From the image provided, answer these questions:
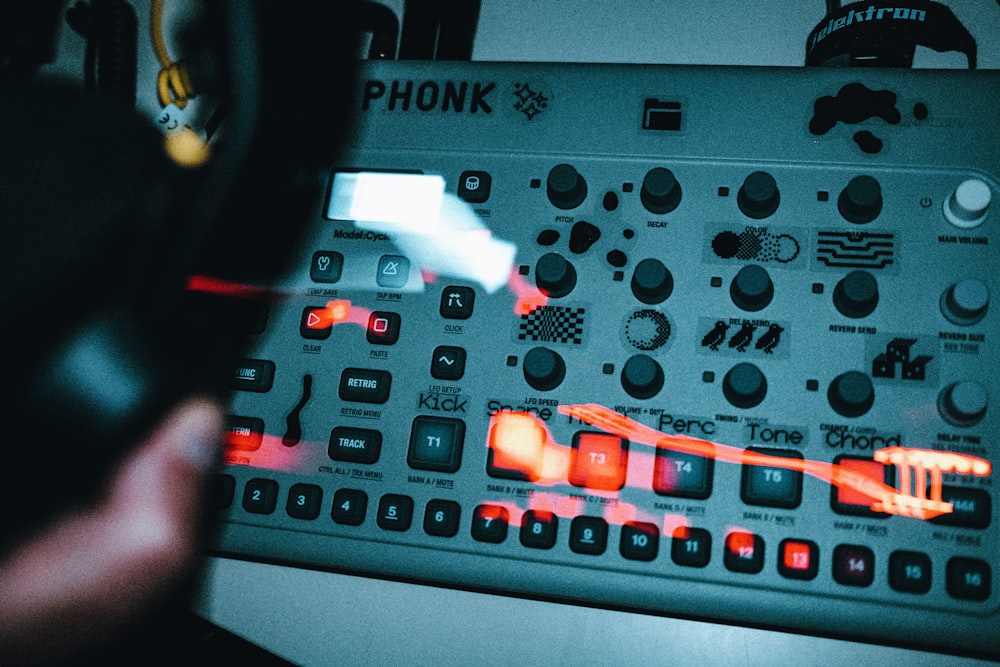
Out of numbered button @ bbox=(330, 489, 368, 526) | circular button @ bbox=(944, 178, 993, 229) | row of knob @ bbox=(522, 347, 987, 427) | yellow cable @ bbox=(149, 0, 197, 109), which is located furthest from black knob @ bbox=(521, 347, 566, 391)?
yellow cable @ bbox=(149, 0, 197, 109)

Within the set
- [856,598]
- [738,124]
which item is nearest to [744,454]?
[856,598]

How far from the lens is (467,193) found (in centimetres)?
40

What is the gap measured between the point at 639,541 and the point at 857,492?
0.32 ft

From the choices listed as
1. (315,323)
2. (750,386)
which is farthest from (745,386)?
(315,323)

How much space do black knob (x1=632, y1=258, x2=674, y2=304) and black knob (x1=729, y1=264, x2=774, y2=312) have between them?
32 millimetres

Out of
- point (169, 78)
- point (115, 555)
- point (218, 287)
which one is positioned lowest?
point (115, 555)

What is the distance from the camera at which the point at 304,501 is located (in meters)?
0.37

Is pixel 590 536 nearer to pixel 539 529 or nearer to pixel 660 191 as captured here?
pixel 539 529

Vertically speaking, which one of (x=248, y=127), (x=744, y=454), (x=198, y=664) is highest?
(x=248, y=127)

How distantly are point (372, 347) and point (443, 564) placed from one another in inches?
4.6

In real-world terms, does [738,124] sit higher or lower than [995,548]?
higher

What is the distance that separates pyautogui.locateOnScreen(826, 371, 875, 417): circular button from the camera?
0.33 meters

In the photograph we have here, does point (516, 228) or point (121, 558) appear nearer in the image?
point (121, 558)

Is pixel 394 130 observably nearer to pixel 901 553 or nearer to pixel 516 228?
pixel 516 228
